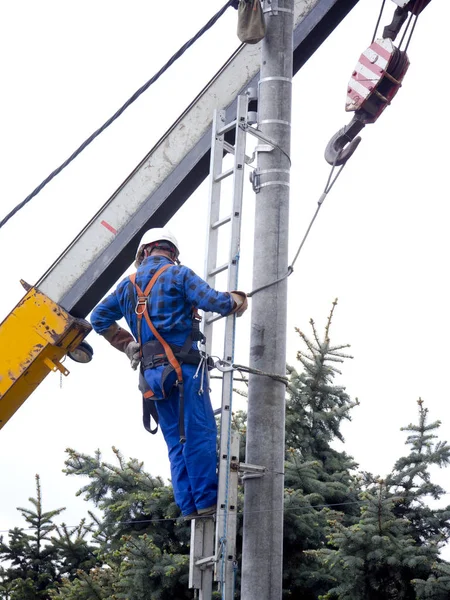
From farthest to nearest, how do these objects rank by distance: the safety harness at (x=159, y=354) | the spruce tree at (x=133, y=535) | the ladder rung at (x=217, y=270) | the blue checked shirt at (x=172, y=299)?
the spruce tree at (x=133, y=535) → the ladder rung at (x=217, y=270) → the safety harness at (x=159, y=354) → the blue checked shirt at (x=172, y=299)

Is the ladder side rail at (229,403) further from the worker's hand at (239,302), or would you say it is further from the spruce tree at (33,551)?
the spruce tree at (33,551)

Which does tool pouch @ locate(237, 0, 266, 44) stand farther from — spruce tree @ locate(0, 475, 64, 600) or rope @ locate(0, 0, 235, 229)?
spruce tree @ locate(0, 475, 64, 600)

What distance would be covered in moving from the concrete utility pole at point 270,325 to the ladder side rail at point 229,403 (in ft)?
0.33

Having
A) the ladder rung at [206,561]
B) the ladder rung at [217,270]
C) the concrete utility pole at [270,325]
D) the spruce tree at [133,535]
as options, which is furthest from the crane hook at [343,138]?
the spruce tree at [133,535]

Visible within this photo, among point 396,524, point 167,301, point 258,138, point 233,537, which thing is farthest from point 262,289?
point 396,524

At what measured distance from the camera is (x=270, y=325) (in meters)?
5.97

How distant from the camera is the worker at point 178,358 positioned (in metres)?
5.95

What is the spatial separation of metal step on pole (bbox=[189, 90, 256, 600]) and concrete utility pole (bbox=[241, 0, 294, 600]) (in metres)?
0.10

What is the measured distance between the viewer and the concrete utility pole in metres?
5.61

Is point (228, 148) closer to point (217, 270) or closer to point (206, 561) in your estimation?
point (217, 270)

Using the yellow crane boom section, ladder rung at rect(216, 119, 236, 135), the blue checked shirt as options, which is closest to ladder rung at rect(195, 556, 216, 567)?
the blue checked shirt

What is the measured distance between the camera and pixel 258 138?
20.8ft

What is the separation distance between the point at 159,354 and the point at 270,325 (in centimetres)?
78

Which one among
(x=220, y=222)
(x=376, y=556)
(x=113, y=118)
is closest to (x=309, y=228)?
(x=220, y=222)
